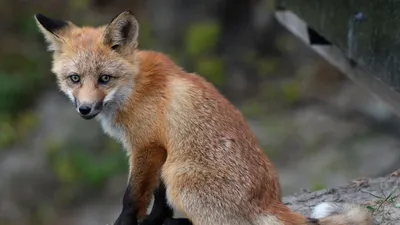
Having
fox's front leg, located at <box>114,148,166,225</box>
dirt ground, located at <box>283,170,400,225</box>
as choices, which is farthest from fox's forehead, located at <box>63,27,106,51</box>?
dirt ground, located at <box>283,170,400,225</box>

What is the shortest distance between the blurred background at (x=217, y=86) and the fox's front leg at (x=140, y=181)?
5492 mm

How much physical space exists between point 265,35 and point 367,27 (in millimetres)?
7597

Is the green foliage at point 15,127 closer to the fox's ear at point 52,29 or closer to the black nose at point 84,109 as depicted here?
the fox's ear at point 52,29

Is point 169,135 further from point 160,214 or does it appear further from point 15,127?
point 15,127

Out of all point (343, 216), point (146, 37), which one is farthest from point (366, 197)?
point (146, 37)

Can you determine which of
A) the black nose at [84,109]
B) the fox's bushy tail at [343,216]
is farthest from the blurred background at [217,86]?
the black nose at [84,109]

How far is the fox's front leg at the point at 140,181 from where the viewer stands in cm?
547

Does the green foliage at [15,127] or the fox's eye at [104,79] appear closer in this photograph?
the fox's eye at [104,79]

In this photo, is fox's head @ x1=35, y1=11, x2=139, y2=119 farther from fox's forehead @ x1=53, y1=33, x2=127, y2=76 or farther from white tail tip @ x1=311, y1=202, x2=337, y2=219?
white tail tip @ x1=311, y1=202, x2=337, y2=219

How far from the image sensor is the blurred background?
11.7m

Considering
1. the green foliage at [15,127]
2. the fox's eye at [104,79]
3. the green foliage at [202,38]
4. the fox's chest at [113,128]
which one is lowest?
the fox's chest at [113,128]

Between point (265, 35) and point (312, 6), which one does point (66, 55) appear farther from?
point (265, 35)

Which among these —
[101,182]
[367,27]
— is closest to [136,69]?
[367,27]

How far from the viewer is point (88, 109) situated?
523cm
